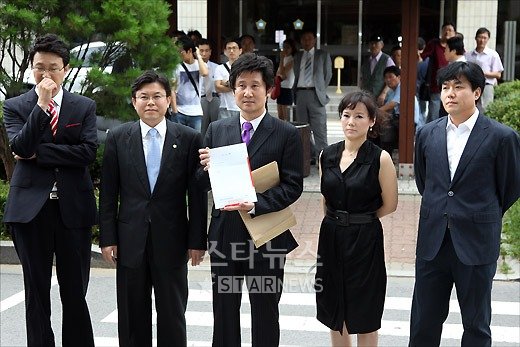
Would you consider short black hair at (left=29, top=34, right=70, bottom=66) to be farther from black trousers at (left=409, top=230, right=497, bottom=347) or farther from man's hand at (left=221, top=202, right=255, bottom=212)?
black trousers at (left=409, top=230, right=497, bottom=347)

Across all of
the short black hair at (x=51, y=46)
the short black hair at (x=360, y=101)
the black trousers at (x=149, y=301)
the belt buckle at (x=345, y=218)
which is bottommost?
the black trousers at (x=149, y=301)

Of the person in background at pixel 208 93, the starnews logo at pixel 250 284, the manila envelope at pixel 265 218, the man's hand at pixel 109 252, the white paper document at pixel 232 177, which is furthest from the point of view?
the person in background at pixel 208 93

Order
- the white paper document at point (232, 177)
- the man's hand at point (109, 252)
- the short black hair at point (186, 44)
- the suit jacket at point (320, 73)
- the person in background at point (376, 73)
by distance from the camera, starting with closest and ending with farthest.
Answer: the white paper document at point (232, 177) → the man's hand at point (109, 252) → the short black hair at point (186, 44) → the suit jacket at point (320, 73) → the person in background at point (376, 73)

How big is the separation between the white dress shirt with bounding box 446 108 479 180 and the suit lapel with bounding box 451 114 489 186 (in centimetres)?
3

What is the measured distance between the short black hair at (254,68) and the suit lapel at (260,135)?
0.20m

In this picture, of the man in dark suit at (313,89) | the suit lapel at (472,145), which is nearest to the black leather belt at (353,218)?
the suit lapel at (472,145)

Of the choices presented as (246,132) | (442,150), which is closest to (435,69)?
(442,150)

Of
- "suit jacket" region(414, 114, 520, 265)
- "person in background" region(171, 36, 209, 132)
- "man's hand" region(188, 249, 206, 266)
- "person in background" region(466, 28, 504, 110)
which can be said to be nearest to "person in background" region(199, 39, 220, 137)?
"person in background" region(171, 36, 209, 132)

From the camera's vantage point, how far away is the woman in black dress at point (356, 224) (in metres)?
4.48

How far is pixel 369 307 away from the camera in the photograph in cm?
453

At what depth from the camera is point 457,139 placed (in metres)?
4.30

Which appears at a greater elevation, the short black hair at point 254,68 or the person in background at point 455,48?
the person in background at point 455,48

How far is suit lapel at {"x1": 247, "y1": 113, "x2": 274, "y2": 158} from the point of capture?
4.30 meters

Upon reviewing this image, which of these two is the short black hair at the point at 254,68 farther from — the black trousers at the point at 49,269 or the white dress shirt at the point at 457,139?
the black trousers at the point at 49,269
